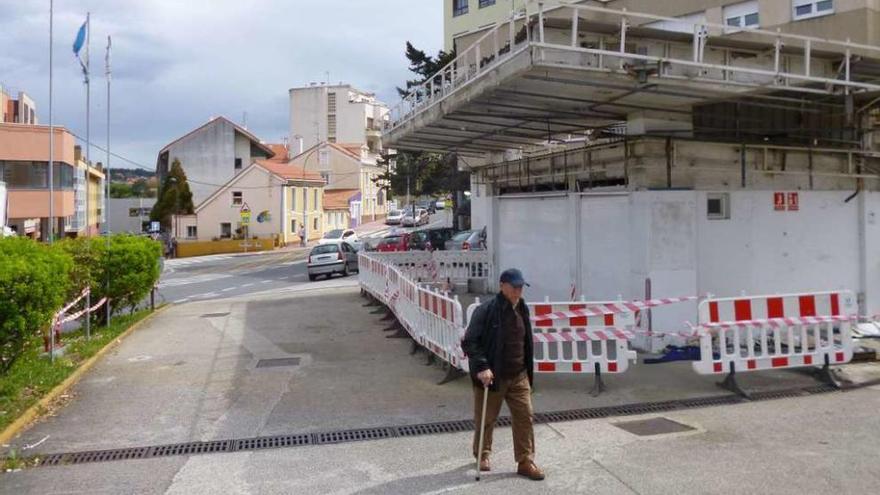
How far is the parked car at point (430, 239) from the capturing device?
31.1 meters

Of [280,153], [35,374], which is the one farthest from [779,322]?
[280,153]

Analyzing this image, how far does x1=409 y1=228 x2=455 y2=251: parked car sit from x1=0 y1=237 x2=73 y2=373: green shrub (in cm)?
2175

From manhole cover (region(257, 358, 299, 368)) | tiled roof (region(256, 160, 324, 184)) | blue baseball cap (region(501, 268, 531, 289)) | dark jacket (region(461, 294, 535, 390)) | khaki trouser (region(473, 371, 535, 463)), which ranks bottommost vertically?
manhole cover (region(257, 358, 299, 368))

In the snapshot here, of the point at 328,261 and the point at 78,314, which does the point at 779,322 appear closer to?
the point at 78,314

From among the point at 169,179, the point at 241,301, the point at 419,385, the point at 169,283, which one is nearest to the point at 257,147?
the point at 169,179

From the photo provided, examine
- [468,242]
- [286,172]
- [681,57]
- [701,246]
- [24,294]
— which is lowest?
[24,294]

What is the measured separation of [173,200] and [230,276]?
1168 inches

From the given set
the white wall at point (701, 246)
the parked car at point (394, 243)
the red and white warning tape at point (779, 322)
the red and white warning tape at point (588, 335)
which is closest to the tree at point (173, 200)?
the parked car at point (394, 243)

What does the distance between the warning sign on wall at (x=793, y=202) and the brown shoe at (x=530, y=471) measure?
326 inches

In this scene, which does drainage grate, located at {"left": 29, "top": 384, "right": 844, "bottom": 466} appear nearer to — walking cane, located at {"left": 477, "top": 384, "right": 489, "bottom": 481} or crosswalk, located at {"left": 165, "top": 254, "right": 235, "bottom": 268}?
walking cane, located at {"left": 477, "top": 384, "right": 489, "bottom": 481}

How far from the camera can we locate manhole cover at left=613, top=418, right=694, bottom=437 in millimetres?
7145

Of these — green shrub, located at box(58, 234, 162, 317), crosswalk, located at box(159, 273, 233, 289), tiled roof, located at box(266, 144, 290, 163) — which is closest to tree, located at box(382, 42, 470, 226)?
crosswalk, located at box(159, 273, 233, 289)

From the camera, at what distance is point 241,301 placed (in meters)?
21.3

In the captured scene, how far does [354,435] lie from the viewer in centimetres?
725
